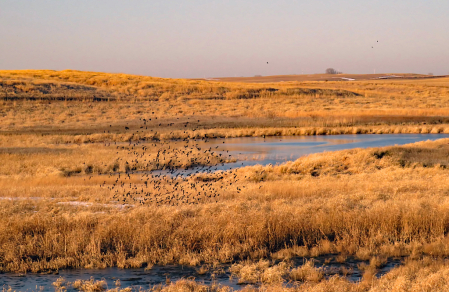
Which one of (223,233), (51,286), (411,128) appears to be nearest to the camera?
(51,286)

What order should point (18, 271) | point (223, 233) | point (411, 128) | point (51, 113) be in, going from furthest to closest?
1. point (51, 113)
2. point (411, 128)
3. point (223, 233)
4. point (18, 271)

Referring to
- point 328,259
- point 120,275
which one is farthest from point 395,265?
point 120,275

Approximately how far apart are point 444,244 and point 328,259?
260 centimetres

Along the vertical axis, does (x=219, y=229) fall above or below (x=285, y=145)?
above

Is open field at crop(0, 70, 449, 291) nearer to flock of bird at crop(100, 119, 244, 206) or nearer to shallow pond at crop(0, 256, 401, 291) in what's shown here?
flock of bird at crop(100, 119, 244, 206)

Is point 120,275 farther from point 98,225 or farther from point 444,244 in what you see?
point 444,244

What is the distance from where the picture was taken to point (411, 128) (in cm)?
4594

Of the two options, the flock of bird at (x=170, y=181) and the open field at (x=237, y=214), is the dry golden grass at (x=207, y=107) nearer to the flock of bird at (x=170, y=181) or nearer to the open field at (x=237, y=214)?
the open field at (x=237, y=214)

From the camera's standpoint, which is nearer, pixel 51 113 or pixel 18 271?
pixel 18 271

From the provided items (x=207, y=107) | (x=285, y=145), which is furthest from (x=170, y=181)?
(x=207, y=107)

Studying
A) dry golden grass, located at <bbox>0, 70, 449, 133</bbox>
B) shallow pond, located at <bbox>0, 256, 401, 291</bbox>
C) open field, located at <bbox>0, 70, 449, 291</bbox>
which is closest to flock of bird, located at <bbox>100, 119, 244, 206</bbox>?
open field, located at <bbox>0, 70, 449, 291</bbox>

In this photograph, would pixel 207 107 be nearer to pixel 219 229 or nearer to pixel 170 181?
pixel 170 181

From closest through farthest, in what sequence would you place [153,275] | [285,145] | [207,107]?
[153,275]
[285,145]
[207,107]

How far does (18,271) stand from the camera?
10055 mm
